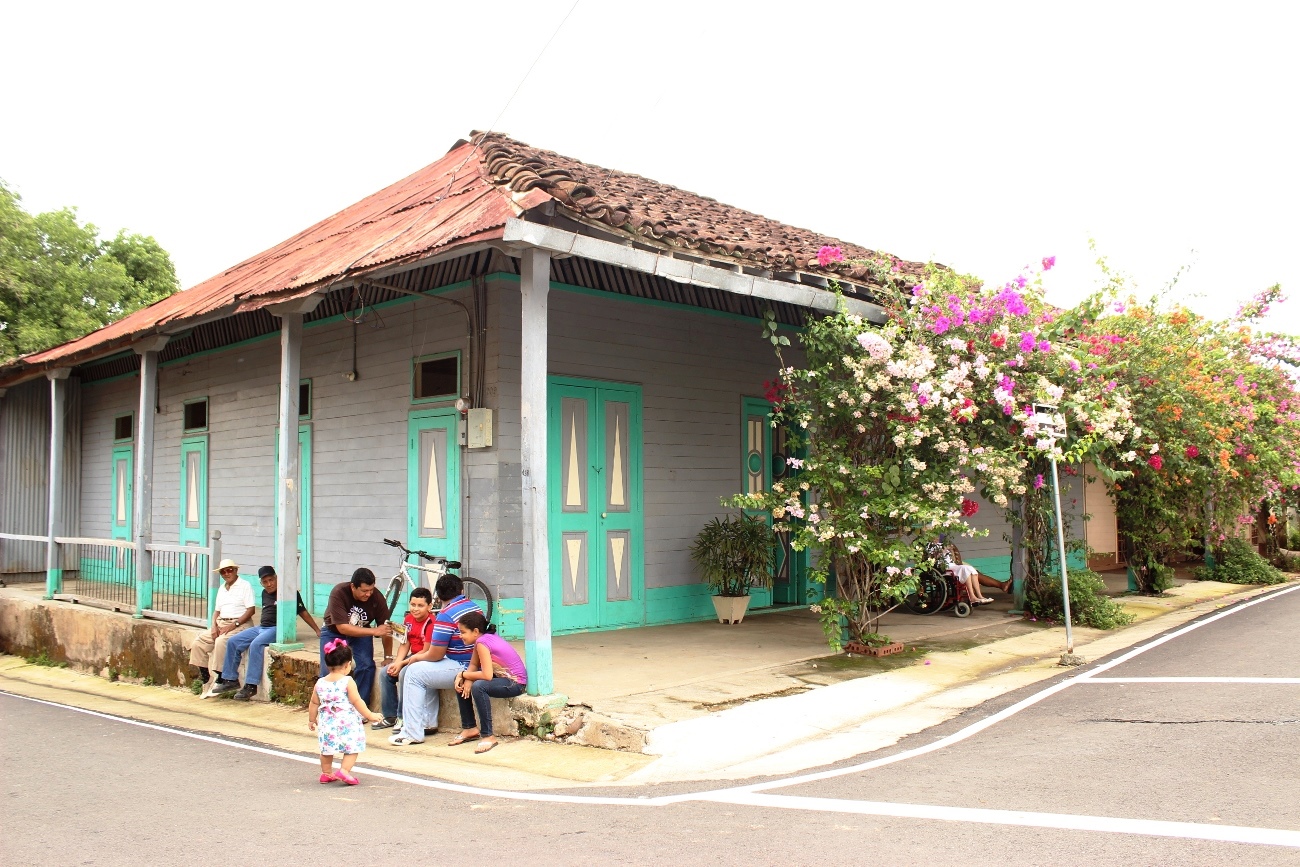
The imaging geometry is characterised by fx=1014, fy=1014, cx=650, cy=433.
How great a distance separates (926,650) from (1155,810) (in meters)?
5.07

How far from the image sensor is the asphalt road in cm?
435

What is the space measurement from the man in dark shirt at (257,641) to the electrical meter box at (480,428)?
2196 mm

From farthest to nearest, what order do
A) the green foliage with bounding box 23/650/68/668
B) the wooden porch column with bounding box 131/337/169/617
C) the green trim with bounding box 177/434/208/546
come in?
the green trim with bounding box 177/434/208/546
the green foliage with bounding box 23/650/68/668
the wooden porch column with bounding box 131/337/169/617

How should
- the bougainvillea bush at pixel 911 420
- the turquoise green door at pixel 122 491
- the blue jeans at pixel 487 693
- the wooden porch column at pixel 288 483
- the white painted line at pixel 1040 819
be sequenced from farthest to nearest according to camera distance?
1. the turquoise green door at pixel 122 491
2. the wooden porch column at pixel 288 483
3. the bougainvillea bush at pixel 911 420
4. the blue jeans at pixel 487 693
5. the white painted line at pixel 1040 819

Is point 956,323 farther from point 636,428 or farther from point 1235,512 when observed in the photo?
point 1235,512

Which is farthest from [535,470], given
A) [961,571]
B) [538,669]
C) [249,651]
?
[961,571]

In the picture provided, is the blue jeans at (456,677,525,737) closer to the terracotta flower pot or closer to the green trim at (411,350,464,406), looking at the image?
the green trim at (411,350,464,406)

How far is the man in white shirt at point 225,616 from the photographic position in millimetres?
9734

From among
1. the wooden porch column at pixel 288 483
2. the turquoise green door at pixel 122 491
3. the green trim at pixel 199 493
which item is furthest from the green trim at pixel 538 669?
the turquoise green door at pixel 122 491

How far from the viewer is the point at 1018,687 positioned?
8.21 metres

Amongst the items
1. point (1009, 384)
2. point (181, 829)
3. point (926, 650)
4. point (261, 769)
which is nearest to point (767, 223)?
point (1009, 384)

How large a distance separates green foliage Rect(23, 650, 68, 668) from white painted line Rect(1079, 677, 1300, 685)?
11627 mm

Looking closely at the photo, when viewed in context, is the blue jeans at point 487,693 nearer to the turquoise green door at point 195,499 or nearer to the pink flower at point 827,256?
the pink flower at point 827,256

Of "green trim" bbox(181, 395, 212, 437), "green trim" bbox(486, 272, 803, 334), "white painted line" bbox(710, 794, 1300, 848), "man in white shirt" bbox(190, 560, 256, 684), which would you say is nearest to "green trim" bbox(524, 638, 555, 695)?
"white painted line" bbox(710, 794, 1300, 848)
